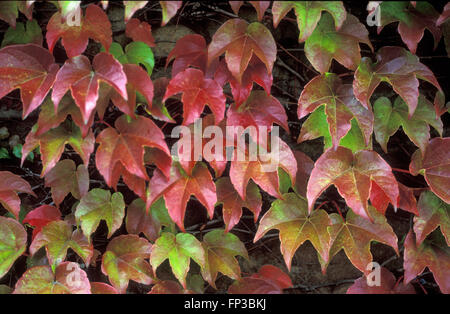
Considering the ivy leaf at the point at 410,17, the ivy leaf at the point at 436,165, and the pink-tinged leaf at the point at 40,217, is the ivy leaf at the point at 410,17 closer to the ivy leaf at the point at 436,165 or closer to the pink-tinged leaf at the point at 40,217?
the ivy leaf at the point at 436,165

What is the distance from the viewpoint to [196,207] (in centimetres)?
136

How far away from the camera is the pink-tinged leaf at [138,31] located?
3.70ft

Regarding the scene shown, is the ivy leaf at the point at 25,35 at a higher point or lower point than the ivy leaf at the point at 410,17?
lower

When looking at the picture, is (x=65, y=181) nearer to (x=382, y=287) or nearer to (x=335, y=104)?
(x=335, y=104)

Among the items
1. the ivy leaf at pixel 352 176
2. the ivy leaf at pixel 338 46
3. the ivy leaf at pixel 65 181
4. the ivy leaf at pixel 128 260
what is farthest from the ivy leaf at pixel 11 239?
the ivy leaf at pixel 338 46

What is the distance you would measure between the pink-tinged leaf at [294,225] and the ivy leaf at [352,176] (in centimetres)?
12

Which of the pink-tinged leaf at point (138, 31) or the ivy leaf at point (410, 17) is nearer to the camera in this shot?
the ivy leaf at point (410, 17)

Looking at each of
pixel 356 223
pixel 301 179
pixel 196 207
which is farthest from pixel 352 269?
pixel 196 207

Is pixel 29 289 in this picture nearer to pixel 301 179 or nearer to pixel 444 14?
pixel 301 179

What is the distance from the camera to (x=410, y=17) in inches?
40.5

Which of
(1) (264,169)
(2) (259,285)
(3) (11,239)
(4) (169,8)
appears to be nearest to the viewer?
(4) (169,8)

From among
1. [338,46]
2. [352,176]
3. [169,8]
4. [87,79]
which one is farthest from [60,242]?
[338,46]

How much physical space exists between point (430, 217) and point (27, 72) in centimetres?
117
